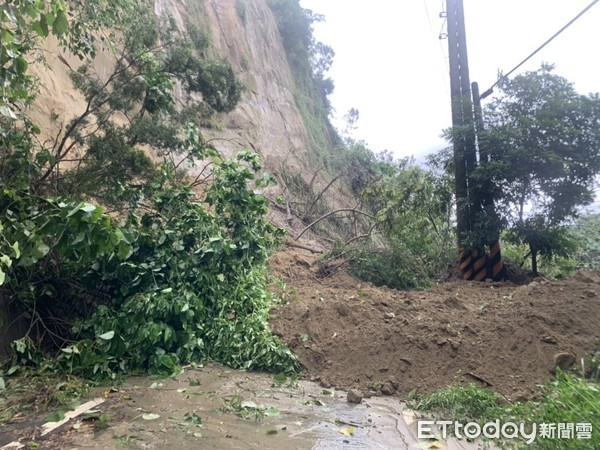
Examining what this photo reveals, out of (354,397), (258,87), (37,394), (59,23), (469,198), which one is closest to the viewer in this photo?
(59,23)

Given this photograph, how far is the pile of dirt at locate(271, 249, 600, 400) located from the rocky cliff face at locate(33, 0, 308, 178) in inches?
336

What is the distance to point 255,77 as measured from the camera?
20125 mm

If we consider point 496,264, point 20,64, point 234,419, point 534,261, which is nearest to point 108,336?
point 234,419

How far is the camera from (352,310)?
6.69m

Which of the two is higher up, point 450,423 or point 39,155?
point 39,155

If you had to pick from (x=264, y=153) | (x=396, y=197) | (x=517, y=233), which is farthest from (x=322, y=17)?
(x=517, y=233)

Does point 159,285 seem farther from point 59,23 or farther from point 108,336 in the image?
point 59,23

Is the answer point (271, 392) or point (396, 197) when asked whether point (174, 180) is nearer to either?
point (271, 392)

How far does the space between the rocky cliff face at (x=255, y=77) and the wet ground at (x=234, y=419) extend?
9.93 meters

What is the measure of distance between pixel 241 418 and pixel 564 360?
3194mm

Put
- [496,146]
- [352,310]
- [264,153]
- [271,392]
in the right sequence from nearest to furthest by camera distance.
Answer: [271,392]
[352,310]
[496,146]
[264,153]

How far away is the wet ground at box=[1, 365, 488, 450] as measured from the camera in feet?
11.8

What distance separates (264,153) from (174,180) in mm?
10907

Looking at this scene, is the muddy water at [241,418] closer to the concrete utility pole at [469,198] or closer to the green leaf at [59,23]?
the green leaf at [59,23]
